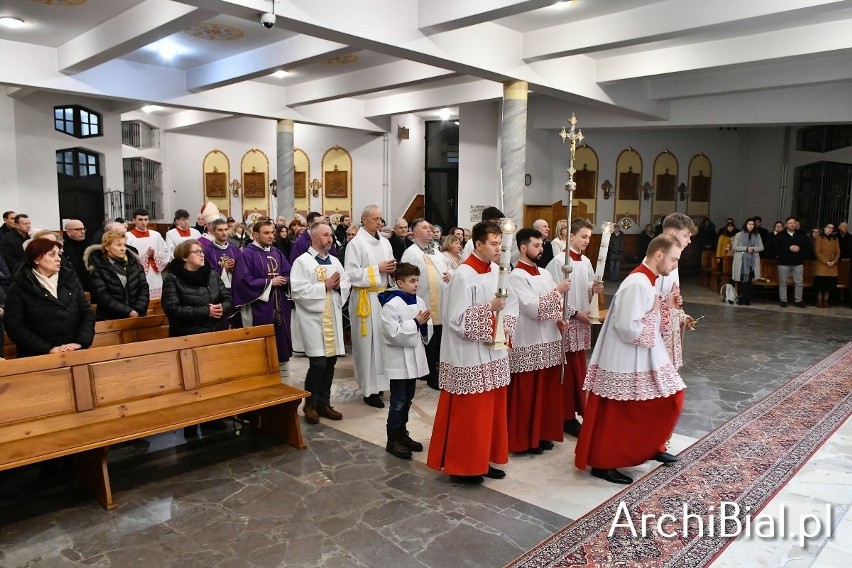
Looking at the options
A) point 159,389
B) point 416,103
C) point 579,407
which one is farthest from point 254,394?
point 416,103

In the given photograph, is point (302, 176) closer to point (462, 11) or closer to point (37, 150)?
point (37, 150)

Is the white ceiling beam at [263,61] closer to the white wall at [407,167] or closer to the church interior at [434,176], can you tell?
the church interior at [434,176]

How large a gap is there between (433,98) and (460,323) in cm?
1030

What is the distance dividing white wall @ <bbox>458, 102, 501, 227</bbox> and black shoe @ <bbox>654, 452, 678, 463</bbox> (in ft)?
34.2

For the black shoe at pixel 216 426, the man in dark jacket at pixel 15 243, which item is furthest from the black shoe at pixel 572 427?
the man in dark jacket at pixel 15 243

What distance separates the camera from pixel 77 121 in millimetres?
14133

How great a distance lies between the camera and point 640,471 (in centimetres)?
445

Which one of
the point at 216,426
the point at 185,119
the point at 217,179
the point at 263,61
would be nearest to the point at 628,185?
the point at 263,61

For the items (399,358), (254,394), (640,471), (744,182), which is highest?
(744,182)

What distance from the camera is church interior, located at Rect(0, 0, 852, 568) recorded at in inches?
142

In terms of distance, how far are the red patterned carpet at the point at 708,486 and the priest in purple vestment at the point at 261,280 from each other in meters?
3.25

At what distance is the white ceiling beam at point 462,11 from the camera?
652 centimetres

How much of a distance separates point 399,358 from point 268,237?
6.23 feet

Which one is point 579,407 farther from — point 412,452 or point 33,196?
point 33,196
